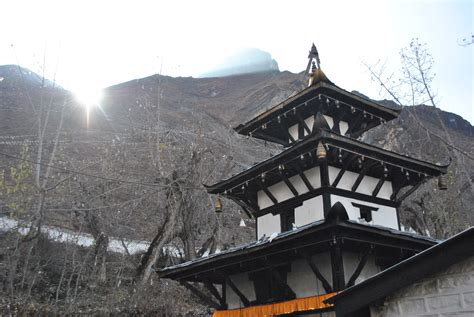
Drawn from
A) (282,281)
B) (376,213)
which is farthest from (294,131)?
(282,281)

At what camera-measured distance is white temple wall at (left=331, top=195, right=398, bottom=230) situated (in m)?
11.0

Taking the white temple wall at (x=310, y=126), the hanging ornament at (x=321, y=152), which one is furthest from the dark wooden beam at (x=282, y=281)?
the white temple wall at (x=310, y=126)

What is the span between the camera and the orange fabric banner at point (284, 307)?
9.38 meters

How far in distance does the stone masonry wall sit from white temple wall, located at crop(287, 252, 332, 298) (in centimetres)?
391

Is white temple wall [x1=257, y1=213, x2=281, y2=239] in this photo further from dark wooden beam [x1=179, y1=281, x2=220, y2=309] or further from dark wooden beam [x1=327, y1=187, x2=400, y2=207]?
dark wooden beam [x1=179, y1=281, x2=220, y2=309]

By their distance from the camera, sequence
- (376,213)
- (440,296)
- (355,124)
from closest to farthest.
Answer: (440,296) < (376,213) < (355,124)

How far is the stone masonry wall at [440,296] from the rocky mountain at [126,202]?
32.1 feet

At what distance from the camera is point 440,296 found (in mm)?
5449

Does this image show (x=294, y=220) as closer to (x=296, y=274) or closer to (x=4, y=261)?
(x=296, y=274)

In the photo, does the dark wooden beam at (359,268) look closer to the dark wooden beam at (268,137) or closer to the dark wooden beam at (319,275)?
the dark wooden beam at (319,275)

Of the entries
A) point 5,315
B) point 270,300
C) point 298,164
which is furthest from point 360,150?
point 5,315

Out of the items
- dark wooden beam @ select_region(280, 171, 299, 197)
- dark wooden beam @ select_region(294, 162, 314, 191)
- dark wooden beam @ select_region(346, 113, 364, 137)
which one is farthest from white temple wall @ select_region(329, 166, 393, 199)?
dark wooden beam @ select_region(346, 113, 364, 137)

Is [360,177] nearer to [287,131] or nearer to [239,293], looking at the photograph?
[287,131]

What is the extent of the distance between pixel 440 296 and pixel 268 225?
7.13m
